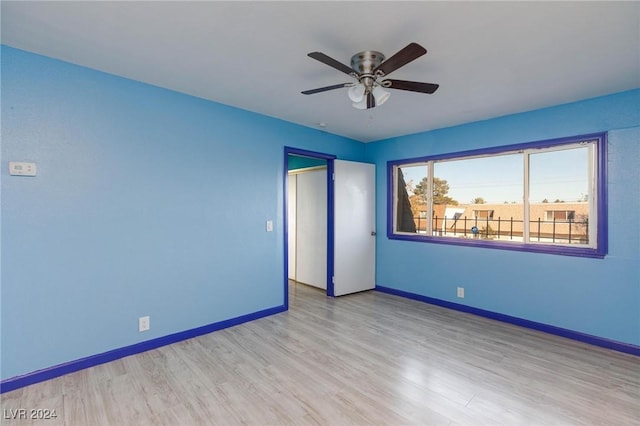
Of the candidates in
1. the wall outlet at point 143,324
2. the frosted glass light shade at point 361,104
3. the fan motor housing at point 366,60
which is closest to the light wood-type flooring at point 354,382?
the wall outlet at point 143,324

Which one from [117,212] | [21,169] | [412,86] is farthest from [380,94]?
[21,169]

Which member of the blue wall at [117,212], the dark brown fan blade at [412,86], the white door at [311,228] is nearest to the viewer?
the dark brown fan blade at [412,86]

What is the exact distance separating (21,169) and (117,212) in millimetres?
663

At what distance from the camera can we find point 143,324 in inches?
107

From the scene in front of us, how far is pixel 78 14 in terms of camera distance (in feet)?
5.81

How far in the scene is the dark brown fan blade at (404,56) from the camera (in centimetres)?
162

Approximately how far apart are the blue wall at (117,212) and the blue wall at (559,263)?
2.42 m

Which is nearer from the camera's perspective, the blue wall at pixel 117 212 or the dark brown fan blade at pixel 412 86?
the dark brown fan blade at pixel 412 86

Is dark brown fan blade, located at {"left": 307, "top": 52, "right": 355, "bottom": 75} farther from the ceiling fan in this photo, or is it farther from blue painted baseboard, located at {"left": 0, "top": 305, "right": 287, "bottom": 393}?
blue painted baseboard, located at {"left": 0, "top": 305, "right": 287, "bottom": 393}

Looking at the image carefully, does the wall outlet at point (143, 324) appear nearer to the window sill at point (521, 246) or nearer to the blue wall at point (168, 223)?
the blue wall at point (168, 223)

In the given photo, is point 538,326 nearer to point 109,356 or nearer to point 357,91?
point 357,91

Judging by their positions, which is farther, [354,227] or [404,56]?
[354,227]

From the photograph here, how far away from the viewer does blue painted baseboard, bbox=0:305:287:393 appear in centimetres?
213

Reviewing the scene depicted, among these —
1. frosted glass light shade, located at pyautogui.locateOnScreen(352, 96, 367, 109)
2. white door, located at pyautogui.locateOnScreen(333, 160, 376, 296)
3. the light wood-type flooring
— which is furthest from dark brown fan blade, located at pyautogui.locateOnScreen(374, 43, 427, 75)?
white door, located at pyautogui.locateOnScreen(333, 160, 376, 296)
